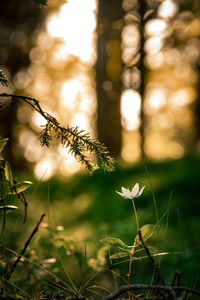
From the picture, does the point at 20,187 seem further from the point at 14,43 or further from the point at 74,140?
the point at 14,43

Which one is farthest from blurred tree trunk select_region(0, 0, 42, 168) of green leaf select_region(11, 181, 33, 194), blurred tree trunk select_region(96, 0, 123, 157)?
green leaf select_region(11, 181, 33, 194)

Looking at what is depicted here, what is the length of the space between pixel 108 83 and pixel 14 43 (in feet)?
17.4

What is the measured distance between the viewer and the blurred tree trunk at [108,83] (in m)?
9.68

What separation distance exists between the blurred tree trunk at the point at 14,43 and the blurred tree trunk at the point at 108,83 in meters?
3.40

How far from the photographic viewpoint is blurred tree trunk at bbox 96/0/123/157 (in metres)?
9.68

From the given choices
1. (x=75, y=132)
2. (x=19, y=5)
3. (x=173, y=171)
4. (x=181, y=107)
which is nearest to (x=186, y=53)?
(x=181, y=107)

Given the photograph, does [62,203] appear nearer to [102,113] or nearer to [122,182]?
[122,182]

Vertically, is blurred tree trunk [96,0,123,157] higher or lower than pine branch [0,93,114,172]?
higher

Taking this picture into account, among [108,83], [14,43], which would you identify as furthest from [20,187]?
[14,43]

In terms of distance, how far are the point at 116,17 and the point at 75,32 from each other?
7.30 ft

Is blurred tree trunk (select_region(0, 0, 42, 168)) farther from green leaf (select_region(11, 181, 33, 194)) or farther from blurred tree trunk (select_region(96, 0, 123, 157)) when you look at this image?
green leaf (select_region(11, 181, 33, 194))

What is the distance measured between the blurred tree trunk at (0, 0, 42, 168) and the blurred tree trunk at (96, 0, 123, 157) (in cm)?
340

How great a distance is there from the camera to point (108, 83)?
33.7ft

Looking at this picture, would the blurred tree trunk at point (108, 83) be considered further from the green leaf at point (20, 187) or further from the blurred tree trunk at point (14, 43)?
the green leaf at point (20, 187)
